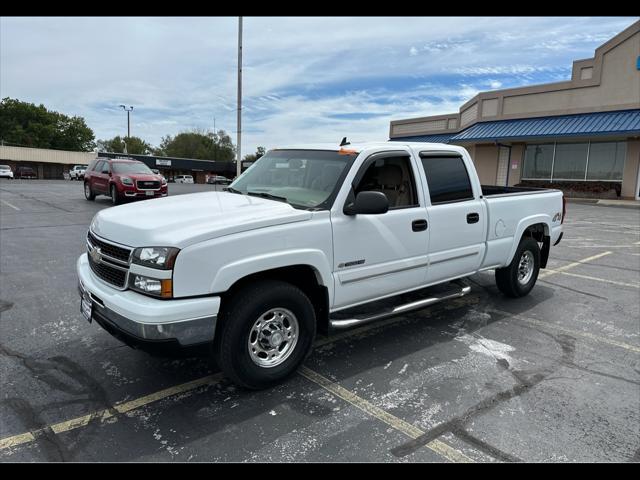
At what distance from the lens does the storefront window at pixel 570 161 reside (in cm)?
2641

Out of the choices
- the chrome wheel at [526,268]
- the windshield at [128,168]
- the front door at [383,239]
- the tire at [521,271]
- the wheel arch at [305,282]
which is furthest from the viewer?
the windshield at [128,168]

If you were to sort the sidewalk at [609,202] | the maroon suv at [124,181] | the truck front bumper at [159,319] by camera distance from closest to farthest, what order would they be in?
the truck front bumper at [159,319] → the maroon suv at [124,181] → the sidewalk at [609,202]

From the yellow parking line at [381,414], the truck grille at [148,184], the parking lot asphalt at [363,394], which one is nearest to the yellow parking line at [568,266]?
the parking lot asphalt at [363,394]

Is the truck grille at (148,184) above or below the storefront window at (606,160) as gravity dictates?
below

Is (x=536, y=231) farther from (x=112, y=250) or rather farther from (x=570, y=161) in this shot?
(x=570, y=161)

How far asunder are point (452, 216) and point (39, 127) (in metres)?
101

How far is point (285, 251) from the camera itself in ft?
10.8

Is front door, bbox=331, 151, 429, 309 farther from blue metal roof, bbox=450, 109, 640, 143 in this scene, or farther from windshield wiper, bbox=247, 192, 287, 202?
blue metal roof, bbox=450, 109, 640, 143

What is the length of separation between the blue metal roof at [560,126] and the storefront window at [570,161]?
2.04 metres

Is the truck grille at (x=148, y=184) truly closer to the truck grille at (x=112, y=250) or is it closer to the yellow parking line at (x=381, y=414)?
the truck grille at (x=112, y=250)

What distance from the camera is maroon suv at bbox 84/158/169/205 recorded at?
52.1 feet

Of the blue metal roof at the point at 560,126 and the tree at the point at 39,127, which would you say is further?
the tree at the point at 39,127

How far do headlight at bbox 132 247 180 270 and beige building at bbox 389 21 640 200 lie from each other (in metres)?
25.7
